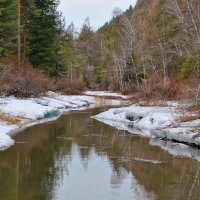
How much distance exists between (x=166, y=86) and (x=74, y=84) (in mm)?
29244

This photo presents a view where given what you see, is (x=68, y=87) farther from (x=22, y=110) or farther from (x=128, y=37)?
(x=22, y=110)

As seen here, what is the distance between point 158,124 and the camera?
70.0 ft

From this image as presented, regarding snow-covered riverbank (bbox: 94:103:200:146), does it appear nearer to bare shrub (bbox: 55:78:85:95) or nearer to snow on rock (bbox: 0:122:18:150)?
snow on rock (bbox: 0:122:18:150)

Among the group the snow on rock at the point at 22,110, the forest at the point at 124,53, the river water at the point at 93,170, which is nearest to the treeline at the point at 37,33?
the forest at the point at 124,53

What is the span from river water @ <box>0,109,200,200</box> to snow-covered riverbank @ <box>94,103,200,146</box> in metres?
1.09

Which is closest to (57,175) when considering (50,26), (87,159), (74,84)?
(87,159)

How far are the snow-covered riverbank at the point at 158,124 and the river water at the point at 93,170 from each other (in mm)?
1086

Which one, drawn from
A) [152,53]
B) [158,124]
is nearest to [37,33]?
[152,53]

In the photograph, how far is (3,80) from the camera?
107 ft

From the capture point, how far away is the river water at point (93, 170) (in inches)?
389

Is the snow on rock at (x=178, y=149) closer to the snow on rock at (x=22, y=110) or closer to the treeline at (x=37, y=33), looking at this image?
the snow on rock at (x=22, y=110)

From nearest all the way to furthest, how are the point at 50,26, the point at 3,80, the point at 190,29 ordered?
1. the point at 190,29
2. the point at 3,80
3. the point at 50,26

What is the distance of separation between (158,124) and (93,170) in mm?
9571

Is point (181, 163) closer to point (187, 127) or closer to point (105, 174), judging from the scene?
point (105, 174)
